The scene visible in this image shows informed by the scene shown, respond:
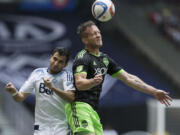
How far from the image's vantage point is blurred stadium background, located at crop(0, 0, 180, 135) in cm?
1952

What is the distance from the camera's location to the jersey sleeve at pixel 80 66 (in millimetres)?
7141

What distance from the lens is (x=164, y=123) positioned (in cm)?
1260

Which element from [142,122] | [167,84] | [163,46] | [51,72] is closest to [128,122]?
[142,122]

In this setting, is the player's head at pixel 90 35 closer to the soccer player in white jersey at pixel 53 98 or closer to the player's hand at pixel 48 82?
the soccer player in white jersey at pixel 53 98

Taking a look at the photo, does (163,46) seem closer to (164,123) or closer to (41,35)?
(41,35)

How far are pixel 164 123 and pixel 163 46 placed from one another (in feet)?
33.5

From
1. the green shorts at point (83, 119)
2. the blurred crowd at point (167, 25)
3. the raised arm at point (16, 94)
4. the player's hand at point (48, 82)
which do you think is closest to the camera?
the player's hand at point (48, 82)

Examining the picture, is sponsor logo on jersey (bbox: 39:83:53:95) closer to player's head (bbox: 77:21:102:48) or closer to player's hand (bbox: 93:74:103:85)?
player's head (bbox: 77:21:102:48)

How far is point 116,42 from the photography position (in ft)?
72.3

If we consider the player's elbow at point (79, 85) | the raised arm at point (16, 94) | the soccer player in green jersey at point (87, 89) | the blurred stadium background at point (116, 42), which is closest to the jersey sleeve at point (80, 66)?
the soccer player in green jersey at point (87, 89)

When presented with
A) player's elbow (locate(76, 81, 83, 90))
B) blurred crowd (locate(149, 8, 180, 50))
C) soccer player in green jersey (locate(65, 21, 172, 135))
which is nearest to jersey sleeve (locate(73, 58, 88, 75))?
soccer player in green jersey (locate(65, 21, 172, 135))

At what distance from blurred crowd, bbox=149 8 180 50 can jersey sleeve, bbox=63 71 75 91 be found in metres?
15.4

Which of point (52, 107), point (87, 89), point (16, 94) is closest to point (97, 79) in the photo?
point (87, 89)

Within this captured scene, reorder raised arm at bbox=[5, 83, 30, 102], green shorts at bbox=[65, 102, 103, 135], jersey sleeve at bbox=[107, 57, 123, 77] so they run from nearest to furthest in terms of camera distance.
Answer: green shorts at bbox=[65, 102, 103, 135] < raised arm at bbox=[5, 83, 30, 102] < jersey sleeve at bbox=[107, 57, 123, 77]
